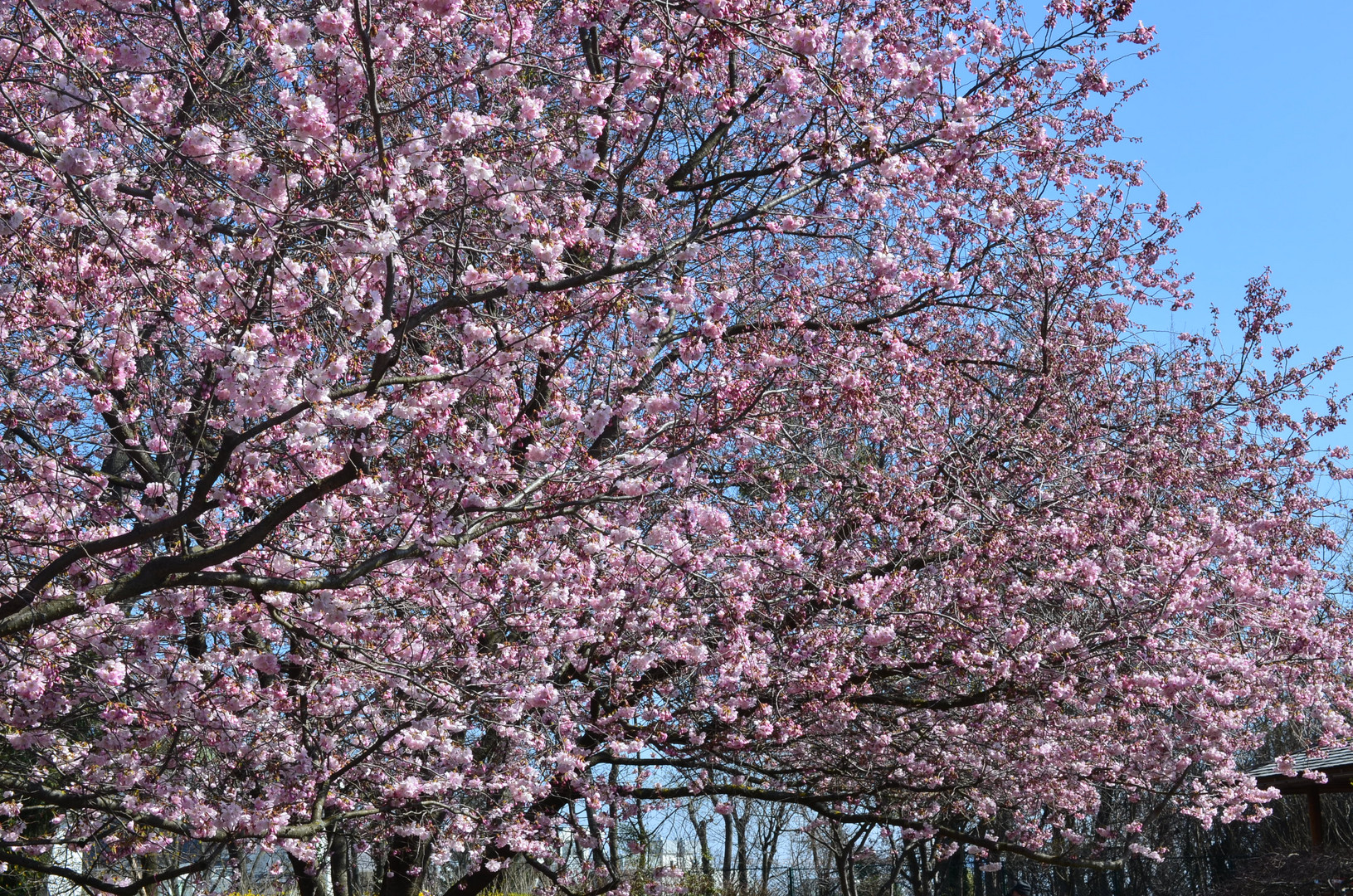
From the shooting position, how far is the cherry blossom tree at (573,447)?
4801 mm

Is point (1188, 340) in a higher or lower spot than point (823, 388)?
higher

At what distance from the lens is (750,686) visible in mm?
8055

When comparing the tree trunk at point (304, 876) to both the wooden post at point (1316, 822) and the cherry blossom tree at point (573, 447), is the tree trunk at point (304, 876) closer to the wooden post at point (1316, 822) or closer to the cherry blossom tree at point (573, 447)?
the cherry blossom tree at point (573, 447)

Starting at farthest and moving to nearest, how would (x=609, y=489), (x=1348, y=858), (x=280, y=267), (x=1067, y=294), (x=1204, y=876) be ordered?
(x=1204, y=876) < (x=1348, y=858) < (x=1067, y=294) < (x=609, y=489) < (x=280, y=267)

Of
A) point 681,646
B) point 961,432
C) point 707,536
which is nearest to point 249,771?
point 681,646

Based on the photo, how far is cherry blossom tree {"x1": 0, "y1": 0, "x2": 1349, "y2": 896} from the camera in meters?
4.80

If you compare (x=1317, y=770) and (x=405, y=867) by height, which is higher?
(x=1317, y=770)

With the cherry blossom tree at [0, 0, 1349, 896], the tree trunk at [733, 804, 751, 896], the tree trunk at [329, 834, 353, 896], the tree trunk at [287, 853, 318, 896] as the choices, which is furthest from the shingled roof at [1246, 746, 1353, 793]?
the tree trunk at [733, 804, 751, 896]

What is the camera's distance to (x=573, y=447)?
6078 mm

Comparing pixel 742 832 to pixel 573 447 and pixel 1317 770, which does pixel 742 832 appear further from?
pixel 573 447

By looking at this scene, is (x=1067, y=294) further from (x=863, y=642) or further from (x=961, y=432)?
(x=863, y=642)

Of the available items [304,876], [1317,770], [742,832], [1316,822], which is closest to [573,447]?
[304,876]

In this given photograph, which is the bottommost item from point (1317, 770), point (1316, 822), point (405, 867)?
point (1316, 822)

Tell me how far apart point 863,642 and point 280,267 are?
4.77m
